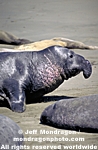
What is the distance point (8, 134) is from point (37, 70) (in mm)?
2232

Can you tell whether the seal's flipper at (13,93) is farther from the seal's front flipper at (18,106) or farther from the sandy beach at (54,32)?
the sandy beach at (54,32)

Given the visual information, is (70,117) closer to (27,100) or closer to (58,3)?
(27,100)

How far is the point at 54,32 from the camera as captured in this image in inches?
501

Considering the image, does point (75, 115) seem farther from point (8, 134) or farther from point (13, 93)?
point (13, 93)

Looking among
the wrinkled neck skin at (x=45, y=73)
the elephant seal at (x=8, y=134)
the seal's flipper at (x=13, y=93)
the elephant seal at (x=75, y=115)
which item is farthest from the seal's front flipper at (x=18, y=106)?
the elephant seal at (x=8, y=134)

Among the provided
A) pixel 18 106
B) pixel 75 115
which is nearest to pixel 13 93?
pixel 18 106

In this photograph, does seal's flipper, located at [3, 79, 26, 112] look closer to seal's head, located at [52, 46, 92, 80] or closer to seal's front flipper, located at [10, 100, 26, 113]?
seal's front flipper, located at [10, 100, 26, 113]

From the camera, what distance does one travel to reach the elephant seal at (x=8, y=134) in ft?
16.1

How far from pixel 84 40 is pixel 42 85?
4.77 meters

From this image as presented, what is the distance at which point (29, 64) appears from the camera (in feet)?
23.8

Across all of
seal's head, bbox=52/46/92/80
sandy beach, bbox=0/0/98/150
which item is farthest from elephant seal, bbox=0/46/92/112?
sandy beach, bbox=0/0/98/150

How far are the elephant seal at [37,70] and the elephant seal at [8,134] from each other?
168cm

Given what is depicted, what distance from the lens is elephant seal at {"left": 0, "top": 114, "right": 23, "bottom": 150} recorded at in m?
4.90

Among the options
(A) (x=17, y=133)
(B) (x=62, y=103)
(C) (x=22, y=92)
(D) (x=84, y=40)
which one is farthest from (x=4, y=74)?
(D) (x=84, y=40)
